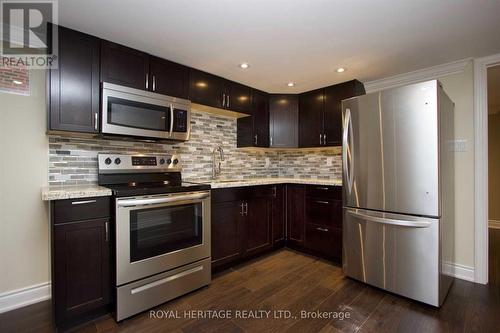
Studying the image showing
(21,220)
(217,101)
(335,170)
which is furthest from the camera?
(335,170)

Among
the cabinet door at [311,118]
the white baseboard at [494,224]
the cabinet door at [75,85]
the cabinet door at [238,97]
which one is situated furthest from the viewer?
the white baseboard at [494,224]

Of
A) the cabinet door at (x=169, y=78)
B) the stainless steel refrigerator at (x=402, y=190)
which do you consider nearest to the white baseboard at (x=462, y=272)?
the stainless steel refrigerator at (x=402, y=190)

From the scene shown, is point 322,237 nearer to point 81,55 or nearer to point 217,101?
point 217,101

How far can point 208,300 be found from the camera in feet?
6.79

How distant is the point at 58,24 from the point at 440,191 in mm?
3221

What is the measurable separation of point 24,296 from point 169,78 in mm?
2239

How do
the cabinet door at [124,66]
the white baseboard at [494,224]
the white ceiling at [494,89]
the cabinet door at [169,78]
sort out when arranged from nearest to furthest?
the cabinet door at [124,66], the cabinet door at [169,78], the white ceiling at [494,89], the white baseboard at [494,224]

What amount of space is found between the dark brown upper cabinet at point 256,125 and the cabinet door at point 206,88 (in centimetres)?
59

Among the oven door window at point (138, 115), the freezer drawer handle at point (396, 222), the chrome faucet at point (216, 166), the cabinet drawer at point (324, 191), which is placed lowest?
the freezer drawer handle at point (396, 222)

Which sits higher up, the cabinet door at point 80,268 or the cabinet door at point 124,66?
the cabinet door at point 124,66

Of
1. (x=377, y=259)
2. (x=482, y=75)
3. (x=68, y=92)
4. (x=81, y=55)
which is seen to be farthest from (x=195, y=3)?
(x=482, y=75)

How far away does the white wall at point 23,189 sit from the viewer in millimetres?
1910

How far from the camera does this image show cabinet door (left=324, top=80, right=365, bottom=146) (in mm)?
2982

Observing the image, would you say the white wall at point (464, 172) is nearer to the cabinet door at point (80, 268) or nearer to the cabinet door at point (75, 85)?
the cabinet door at point (80, 268)
